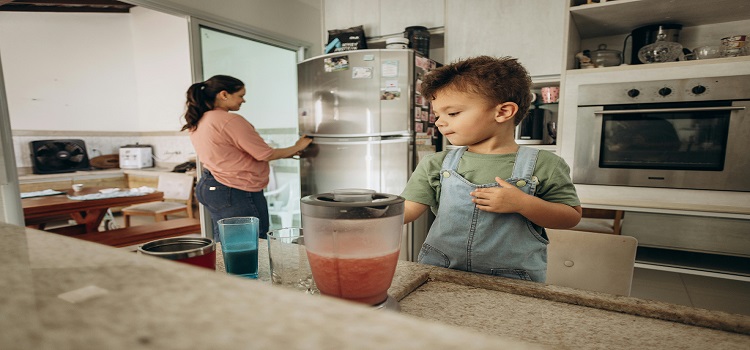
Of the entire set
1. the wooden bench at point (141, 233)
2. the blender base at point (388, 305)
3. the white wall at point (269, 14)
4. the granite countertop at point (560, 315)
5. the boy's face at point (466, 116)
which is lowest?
the wooden bench at point (141, 233)

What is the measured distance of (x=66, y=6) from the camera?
15.9ft

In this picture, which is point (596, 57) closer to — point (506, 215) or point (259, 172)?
point (506, 215)

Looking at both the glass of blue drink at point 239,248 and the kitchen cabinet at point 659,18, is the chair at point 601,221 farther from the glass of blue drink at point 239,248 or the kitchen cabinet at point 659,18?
the glass of blue drink at point 239,248

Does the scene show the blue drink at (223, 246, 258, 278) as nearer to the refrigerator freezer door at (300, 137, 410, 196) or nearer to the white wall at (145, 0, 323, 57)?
the refrigerator freezer door at (300, 137, 410, 196)

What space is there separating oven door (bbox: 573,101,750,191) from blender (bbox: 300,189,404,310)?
2.04 metres

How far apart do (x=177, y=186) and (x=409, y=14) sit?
292cm

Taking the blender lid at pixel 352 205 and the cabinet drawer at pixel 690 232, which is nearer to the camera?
the blender lid at pixel 352 205

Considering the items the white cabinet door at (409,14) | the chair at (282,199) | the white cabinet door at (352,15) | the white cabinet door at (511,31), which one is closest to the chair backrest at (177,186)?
the chair at (282,199)

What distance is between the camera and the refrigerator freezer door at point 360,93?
256 cm

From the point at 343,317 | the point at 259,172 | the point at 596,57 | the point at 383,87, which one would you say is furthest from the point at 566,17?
the point at 343,317

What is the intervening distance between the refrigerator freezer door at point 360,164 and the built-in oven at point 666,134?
1.09 metres

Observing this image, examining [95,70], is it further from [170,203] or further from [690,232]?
[690,232]

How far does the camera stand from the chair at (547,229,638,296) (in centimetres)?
109

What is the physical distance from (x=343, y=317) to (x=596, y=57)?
8.53 feet
